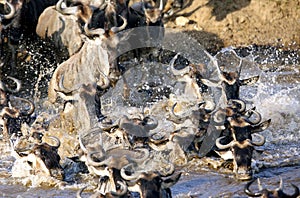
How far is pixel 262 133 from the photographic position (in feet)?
36.3

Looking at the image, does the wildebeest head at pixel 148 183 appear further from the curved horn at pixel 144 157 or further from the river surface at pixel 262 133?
the river surface at pixel 262 133

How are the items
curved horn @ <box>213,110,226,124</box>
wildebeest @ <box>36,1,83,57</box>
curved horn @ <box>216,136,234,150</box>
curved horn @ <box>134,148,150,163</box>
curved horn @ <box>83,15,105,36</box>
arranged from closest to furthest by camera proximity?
curved horn @ <box>134,148,150,163</box>
curved horn @ <box>216,136,234,150</box>
curved horn @ <box>213,110,226,124</box>
curved horn @ <box>83,15,105,36</box>
wildebeest @ <box>36,1,83,57</box>

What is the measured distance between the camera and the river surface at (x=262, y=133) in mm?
9641

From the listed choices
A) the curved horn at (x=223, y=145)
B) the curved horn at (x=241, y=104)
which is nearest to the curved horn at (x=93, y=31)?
the curved horn at (x=241, y=104)

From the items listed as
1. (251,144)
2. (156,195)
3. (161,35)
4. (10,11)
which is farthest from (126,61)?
(156,195)

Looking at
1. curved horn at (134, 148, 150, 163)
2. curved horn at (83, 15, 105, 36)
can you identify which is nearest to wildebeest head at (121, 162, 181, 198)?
curved horn at (134, 148, 150, 163)

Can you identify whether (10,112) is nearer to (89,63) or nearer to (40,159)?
(89,63)

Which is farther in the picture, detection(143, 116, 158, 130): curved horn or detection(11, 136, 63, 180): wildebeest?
detection(143, 116, 158, 130): curved horn

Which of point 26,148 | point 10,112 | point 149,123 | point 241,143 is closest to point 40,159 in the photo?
point 26,148

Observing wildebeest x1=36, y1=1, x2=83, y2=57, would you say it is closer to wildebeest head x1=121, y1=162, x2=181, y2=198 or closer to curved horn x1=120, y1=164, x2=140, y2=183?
curved horn x1=120, y1=164, x2=140, y2=183

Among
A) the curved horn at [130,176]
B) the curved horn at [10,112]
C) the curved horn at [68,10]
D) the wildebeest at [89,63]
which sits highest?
the curved horn at [68,10]

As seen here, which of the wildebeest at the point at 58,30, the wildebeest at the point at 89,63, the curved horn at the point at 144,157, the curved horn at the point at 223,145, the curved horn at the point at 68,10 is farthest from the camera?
the wildebeest at the point at 58,30

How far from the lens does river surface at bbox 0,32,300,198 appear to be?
9.64m

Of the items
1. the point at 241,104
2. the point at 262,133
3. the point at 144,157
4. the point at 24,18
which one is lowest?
the point at 262,133
